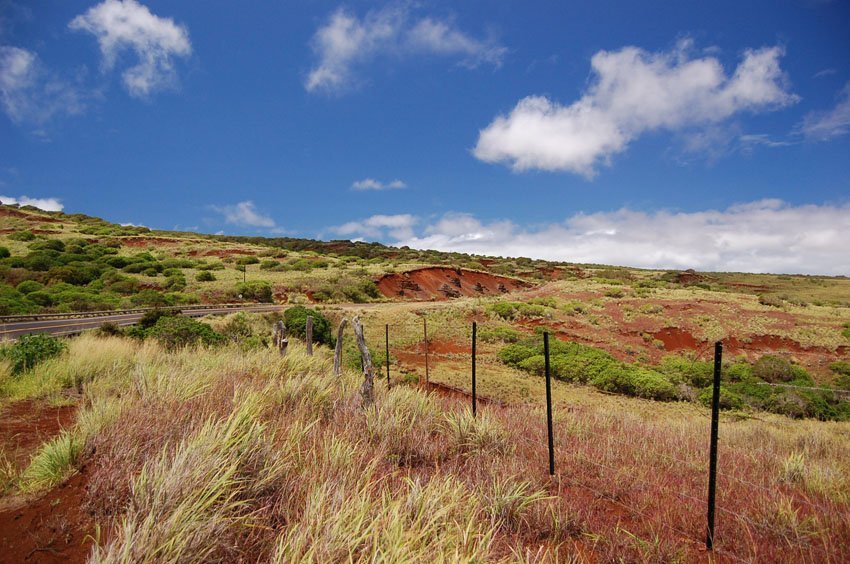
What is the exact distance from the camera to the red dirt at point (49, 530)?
126 inches

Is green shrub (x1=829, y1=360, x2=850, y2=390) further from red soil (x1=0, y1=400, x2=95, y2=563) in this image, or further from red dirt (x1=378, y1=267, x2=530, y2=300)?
red dirt (x1=378, y1=267, x2=530, y2=300)

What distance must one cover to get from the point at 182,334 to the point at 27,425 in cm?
952

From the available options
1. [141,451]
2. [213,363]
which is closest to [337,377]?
[213,363]

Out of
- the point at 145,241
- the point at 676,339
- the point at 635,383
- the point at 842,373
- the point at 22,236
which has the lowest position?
the point at 842,373

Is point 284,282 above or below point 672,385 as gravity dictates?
above

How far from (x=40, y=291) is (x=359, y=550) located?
40.2 m

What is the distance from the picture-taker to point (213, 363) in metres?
9.30

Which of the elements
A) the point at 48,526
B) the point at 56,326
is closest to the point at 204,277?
the point at 56,326

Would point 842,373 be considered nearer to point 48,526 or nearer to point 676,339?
point 676,339

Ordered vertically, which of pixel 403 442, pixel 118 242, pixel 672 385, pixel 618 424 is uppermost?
pixel 118 242

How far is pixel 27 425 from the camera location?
6.25 metres

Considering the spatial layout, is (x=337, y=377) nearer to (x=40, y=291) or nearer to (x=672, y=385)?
(x=672, y=385)

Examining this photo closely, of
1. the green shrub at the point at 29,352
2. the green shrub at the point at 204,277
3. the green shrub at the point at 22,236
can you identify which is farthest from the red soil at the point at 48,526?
the green shrub at the point at 22,236

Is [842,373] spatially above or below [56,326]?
below
